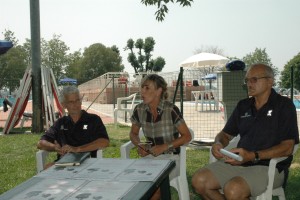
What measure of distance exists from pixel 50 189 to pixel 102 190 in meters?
→ 0.28

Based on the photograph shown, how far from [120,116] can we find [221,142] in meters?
10.9

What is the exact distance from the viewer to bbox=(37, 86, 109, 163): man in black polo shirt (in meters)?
3.44

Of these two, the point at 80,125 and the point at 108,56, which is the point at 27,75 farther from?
the point at 108,56

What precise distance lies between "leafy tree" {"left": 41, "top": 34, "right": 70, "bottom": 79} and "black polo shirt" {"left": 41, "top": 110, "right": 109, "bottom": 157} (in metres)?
51.0

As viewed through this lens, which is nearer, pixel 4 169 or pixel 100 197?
pixel 100 197

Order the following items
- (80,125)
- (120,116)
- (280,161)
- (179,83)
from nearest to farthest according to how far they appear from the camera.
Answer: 1. (280,161)
2. (80,125)
3. (179,83)
4. (120,116)

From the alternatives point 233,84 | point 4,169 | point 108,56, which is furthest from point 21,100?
point 108,56

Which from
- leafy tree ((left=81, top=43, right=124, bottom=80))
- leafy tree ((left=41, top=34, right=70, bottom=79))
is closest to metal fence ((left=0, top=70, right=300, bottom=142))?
leafy tree ((left=41, top=34, right=70, bottom=79))

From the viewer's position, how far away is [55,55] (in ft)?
177

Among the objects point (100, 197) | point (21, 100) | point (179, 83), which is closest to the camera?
point (100, 197)

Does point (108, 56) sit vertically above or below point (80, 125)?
above

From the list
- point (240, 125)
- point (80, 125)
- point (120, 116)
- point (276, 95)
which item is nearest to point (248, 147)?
point (240, 125)

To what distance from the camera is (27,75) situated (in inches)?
399

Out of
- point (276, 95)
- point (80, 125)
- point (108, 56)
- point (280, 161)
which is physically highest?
point (108, 56)
